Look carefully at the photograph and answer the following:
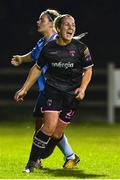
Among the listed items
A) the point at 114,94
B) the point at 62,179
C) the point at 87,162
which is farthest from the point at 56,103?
the point at 114,94

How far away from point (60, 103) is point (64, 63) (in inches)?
19.0

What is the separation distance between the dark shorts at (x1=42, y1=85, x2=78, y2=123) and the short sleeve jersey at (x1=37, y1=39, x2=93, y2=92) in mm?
71

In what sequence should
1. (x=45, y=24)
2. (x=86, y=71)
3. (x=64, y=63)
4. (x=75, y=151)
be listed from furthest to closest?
(x=75, y=151), (x=45, y=24), (x=86, y=71), (x=64, y=63)

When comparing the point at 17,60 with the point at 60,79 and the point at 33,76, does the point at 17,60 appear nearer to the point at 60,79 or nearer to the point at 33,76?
the point at 33,76

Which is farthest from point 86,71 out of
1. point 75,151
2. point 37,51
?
point 75,151

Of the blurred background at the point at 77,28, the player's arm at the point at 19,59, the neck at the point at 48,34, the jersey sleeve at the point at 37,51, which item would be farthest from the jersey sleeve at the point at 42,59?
the blurred background at the point at 77,28

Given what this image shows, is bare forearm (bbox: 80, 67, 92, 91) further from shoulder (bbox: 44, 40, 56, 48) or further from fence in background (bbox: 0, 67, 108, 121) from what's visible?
fence in background (bbox: 0, 67, 108, 121)

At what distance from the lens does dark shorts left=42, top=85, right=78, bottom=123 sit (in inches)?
398

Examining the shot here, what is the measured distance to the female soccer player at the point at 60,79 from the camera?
1008cm

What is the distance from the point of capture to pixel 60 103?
10188mm

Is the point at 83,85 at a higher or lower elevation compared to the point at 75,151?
Result: higher

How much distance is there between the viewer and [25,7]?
2570cm

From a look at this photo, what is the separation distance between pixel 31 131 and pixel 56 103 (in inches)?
330

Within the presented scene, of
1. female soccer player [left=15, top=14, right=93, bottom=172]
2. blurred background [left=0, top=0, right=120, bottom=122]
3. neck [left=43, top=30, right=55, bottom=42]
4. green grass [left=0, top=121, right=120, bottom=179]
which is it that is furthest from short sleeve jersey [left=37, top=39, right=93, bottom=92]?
blurred background [left=0, top=0, right=120, bottom=122]
